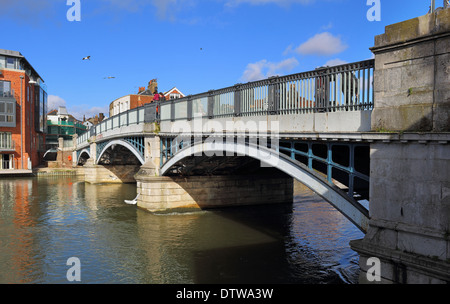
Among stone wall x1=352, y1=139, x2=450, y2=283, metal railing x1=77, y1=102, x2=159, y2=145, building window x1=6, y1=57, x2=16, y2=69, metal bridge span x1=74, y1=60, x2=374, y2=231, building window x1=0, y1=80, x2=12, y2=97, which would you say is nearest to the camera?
stone wall x1=352, y1=139, x2=450, y2=283

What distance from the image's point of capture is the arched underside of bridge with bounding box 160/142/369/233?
8.84m

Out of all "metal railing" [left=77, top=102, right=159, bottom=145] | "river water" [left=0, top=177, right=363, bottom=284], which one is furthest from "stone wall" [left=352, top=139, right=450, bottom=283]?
"metal railing" [left=77, top=102, right=159, bottom=145]

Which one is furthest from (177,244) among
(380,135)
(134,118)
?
(134,118)

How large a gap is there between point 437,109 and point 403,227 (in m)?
2.24

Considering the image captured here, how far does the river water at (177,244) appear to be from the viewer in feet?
39.5

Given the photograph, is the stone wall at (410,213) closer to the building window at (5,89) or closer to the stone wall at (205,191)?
the stone wall at (205,191)

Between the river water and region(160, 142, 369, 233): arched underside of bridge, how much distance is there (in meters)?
2.49

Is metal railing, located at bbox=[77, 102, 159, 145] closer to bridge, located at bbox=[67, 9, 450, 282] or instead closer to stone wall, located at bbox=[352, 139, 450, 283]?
bridge, located at bbox=[67, 9, 450, 282]

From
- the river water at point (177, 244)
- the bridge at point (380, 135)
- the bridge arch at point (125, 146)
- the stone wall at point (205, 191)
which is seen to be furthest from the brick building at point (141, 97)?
the bridge at point (380, 135)

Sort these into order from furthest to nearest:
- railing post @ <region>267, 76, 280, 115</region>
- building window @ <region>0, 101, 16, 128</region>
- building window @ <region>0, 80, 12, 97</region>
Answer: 1. building window @ <region>0, 80, 12, 97</region>
2. building window @ <region>0, 101, 16, 128</region>
3. railing post @ <region>267, 76, 280, 115</region>

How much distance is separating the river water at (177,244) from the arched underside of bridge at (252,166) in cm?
249

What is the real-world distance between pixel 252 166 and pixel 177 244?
8.33 m

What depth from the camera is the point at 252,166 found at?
73.5 feet

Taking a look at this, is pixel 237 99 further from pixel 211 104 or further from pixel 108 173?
pixel 108 173
